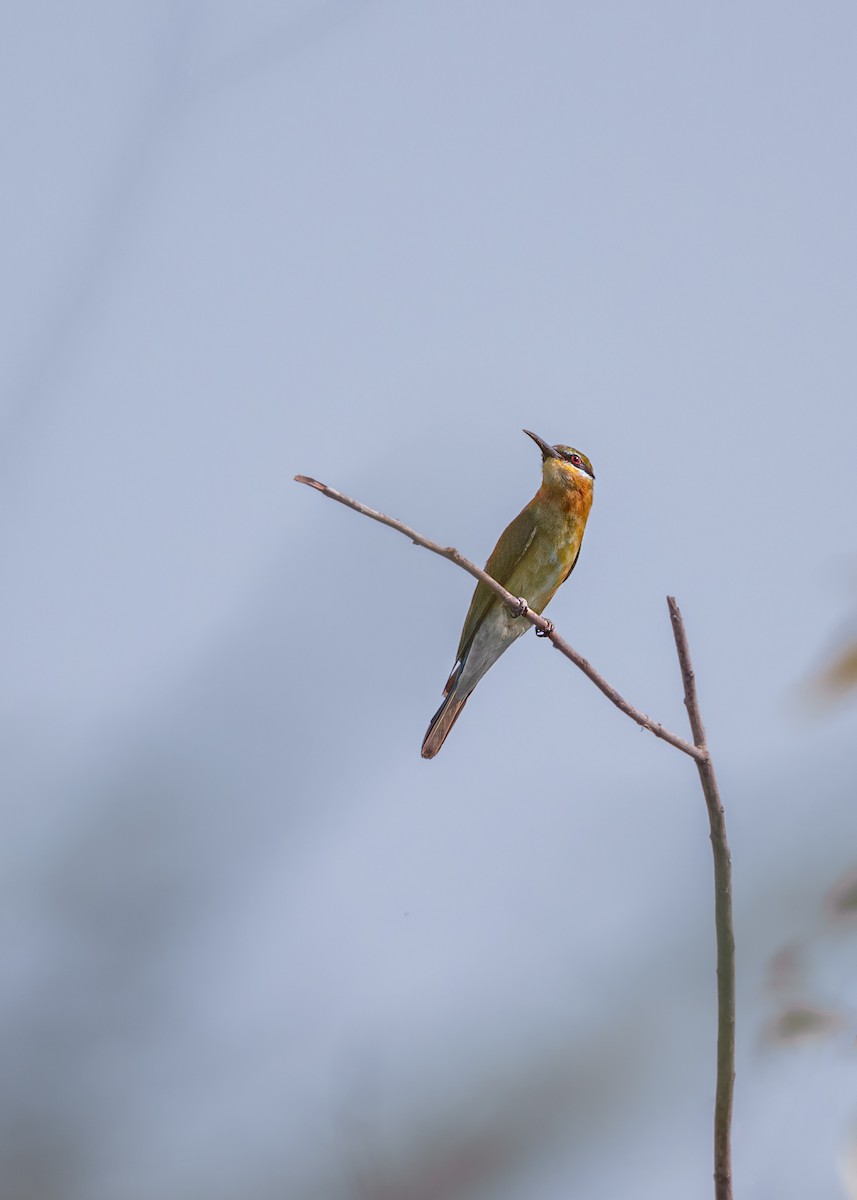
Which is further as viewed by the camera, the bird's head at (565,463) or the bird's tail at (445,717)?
the bird's head at (565,463)

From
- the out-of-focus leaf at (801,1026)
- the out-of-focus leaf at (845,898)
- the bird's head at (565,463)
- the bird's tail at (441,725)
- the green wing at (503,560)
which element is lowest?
the bird's tail at (441,725)

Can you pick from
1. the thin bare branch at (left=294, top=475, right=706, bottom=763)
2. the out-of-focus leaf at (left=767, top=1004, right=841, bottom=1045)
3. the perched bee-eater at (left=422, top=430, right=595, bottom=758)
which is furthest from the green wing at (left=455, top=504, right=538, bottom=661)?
the out-of-focus leaf at (left=767, top=1004, right=841, bottom=1045)

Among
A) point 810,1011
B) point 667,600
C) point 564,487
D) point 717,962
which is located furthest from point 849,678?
point 564,487

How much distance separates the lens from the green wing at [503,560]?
16.5ft

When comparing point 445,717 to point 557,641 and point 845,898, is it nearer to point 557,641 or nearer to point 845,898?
point 557,641

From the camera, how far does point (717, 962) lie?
5.32 ft

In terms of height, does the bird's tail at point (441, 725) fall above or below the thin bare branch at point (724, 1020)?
below

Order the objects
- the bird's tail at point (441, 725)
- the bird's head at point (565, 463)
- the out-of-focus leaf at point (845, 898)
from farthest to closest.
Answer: the bird's head at point (565, 463) → the bird's tail at point (441, 725) → the out-of-focus leaf at point (845, 898)

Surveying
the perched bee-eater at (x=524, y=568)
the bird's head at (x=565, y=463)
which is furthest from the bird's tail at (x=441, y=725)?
the bird's head at (x=565, y=463)

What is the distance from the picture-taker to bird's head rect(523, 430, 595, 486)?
215 inches

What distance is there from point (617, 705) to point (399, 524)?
55cm

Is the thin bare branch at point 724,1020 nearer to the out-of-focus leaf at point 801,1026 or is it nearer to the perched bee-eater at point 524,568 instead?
the out-of-focus leaf at point 801,1026

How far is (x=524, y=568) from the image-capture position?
529 cm

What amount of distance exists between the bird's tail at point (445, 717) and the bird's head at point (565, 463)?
103cm
